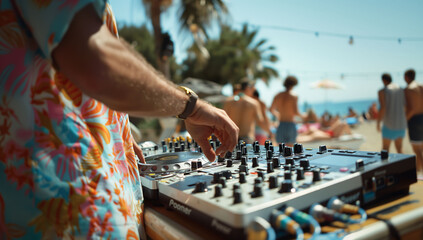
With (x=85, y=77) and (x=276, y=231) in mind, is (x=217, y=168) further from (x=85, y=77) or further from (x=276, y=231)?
(x=85, y=77)

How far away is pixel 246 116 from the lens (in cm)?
505

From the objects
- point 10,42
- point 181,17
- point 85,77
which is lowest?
point 85,77

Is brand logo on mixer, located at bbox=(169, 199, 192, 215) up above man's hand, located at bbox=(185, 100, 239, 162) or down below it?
below

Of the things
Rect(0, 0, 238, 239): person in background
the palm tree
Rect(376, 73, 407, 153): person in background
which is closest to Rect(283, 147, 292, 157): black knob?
Rect(0, 0, 238, 239): person in background

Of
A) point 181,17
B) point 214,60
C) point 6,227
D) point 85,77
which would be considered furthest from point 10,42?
point 214,60

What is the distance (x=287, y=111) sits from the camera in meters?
5.66

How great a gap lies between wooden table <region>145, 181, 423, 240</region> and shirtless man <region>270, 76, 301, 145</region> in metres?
4.63

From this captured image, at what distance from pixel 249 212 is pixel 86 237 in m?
Answer: 0.43

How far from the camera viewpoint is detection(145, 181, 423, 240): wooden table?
0.79 metres

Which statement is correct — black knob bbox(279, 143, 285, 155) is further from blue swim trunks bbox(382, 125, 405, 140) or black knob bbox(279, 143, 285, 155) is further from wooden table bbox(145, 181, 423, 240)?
blue swim trunks bbox(382, 125, 405, 140)

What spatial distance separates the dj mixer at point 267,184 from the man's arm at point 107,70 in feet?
0.95

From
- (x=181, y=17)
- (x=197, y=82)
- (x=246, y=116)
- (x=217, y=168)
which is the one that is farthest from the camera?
(x=197, y=82)

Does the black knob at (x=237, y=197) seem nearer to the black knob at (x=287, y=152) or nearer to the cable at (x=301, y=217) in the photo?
the cable at (x=301, y=217)

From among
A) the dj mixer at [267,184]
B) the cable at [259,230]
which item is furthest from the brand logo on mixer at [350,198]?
the cable at [259,230]
